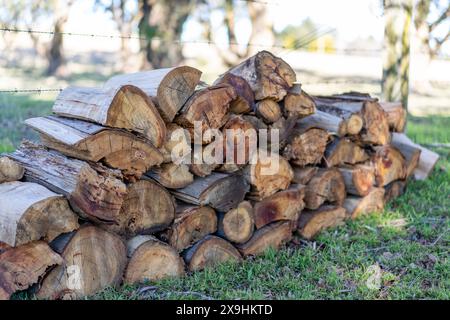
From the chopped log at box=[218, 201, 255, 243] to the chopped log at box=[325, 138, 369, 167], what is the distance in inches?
37.4

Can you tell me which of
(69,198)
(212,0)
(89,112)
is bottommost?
(69,198)

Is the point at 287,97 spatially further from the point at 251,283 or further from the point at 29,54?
the point at 29,54

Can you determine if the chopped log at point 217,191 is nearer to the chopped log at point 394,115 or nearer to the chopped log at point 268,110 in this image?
the chopped log at point 268,110

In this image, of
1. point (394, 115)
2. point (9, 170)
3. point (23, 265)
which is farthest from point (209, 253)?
point (394, 115)

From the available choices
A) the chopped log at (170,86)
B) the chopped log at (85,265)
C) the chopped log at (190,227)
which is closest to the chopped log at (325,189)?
the chopped log at (190,227)

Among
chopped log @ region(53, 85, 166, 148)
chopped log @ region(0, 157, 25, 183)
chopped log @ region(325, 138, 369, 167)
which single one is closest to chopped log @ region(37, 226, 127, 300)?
chopped log @ region(0, 157, 25, 183)

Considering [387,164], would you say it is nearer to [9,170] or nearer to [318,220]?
[318,220]

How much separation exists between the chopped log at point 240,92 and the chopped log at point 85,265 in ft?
3.94

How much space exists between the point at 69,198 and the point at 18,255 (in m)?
0.38

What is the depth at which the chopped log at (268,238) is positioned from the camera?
3.74 m

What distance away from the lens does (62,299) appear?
9.39ft

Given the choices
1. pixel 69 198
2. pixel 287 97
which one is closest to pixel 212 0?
Answer: pixel 287 97

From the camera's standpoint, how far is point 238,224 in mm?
3680
